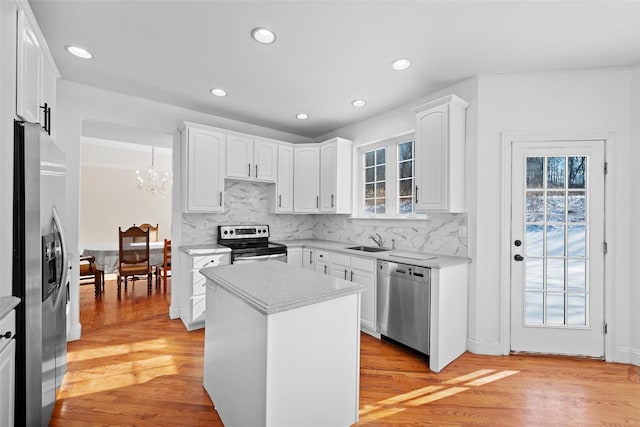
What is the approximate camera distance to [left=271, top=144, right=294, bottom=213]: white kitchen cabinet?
428 cm

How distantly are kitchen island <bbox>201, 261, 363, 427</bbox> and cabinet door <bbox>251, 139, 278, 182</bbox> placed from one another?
233cm

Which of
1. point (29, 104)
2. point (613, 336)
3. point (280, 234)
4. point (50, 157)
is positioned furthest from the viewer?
point (280, 234)

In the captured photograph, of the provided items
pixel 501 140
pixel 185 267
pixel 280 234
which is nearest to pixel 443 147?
pixel 501 140

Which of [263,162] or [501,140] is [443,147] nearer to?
[501,140]

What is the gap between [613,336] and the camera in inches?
103

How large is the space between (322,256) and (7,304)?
2.86 m

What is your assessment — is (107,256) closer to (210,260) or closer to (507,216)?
(210,260)

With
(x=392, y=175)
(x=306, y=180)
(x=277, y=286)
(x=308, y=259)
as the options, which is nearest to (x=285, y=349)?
(x=277, y=286)

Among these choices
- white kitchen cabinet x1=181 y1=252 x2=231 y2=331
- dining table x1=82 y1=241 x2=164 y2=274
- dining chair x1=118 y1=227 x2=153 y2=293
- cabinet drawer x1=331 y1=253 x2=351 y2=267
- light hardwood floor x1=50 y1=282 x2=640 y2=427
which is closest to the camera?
light hardwood floor x1=50 y1=282 x2=640 y2=427

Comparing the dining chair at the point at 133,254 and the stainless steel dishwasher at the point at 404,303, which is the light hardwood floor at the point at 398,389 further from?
the dining chair at the point at 133,254

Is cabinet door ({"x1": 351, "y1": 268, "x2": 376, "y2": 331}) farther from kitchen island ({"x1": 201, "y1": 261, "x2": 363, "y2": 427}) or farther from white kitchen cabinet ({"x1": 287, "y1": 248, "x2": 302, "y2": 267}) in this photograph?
kitchen island ({"x1": 201, "y1": 261, "x2": 363, "y2": 427})

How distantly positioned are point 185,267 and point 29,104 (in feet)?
6.81

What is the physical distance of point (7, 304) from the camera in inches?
49.7

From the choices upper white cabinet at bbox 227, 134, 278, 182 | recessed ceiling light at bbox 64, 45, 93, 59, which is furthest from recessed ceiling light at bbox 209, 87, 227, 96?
recessed ceiling light at bbox 64, 45, 93, 59
